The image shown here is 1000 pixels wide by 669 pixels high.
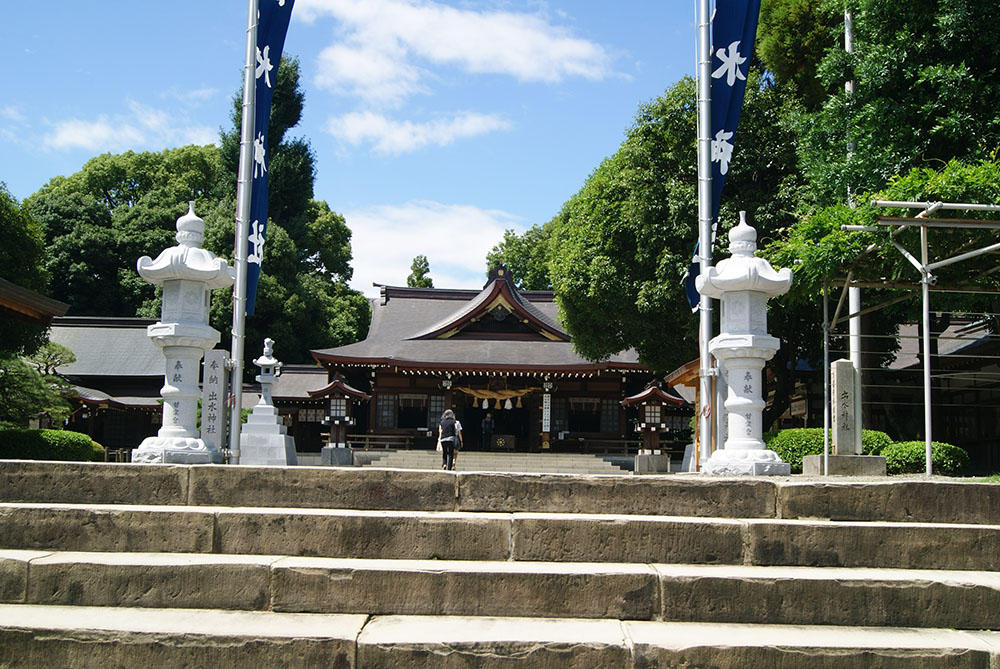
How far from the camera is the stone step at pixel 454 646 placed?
156 inches

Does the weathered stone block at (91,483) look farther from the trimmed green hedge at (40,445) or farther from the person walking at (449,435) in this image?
the trimmed green hedge at (40,445)

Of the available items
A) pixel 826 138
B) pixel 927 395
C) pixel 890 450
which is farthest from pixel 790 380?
pixel 927 395

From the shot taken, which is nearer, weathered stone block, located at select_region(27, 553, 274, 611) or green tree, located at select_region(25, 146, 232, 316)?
weathered stone block, located at select_region(27, 553, 274, 611)

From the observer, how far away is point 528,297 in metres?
34.4

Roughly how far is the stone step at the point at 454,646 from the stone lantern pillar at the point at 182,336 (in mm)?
3372

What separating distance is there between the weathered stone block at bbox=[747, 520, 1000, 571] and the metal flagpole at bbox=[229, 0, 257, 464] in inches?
272

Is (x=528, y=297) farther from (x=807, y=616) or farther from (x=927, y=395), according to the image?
(x=807, y=616)

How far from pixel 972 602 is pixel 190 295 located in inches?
261

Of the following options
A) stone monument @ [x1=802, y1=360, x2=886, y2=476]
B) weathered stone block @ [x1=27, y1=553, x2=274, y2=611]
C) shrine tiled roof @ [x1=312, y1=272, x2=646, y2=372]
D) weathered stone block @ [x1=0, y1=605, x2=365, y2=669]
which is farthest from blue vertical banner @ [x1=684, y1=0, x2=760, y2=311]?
shrine tiled roof @ [x1=312, y1=272, x2=646, y2=372]

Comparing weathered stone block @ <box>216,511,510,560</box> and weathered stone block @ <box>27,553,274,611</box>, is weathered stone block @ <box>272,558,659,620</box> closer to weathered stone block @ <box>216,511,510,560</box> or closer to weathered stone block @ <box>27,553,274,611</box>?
weathered stone block @ <box>27,553,274,611</box>

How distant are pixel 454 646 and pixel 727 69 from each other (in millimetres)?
8082

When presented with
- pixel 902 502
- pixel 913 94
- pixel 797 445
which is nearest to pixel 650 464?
pixel 797 445

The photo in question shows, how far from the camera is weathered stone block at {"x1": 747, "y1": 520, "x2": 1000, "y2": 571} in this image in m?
4.79

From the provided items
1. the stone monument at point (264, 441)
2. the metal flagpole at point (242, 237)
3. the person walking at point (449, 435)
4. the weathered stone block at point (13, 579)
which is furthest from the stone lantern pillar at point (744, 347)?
the stone monument at point (264, 441)
